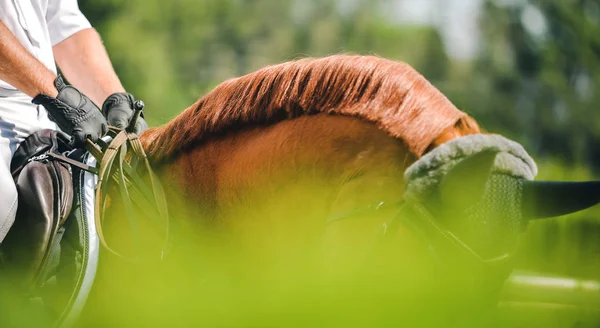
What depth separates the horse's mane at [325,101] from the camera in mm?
1965

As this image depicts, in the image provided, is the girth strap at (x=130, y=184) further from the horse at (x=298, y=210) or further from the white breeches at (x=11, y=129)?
the white breeches at (x=11, y=129)

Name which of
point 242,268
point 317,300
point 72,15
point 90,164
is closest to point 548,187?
point 317,300

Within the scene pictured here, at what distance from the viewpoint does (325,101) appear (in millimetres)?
2104


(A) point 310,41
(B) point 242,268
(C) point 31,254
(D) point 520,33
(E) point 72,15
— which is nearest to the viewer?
(B) point 242,268

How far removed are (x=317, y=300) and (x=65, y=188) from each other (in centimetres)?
101

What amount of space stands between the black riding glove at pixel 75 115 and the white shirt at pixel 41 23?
0.36 metres

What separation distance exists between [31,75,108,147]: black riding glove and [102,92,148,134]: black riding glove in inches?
4.7

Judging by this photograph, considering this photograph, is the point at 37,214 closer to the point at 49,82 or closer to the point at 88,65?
the point at 49,82

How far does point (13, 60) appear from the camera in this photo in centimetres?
240

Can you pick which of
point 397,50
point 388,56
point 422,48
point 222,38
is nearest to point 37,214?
point 388,56

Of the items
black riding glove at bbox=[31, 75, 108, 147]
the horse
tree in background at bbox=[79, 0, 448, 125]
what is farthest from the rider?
tree in background at bbox=[79, 0, 448, 125]

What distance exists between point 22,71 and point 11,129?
0.21 meters

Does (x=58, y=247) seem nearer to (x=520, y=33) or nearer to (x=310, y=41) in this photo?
(x=520, y=33)

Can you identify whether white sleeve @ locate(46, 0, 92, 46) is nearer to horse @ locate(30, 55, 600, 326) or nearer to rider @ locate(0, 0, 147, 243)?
rider @ locate(0, 0, 147, 243)
